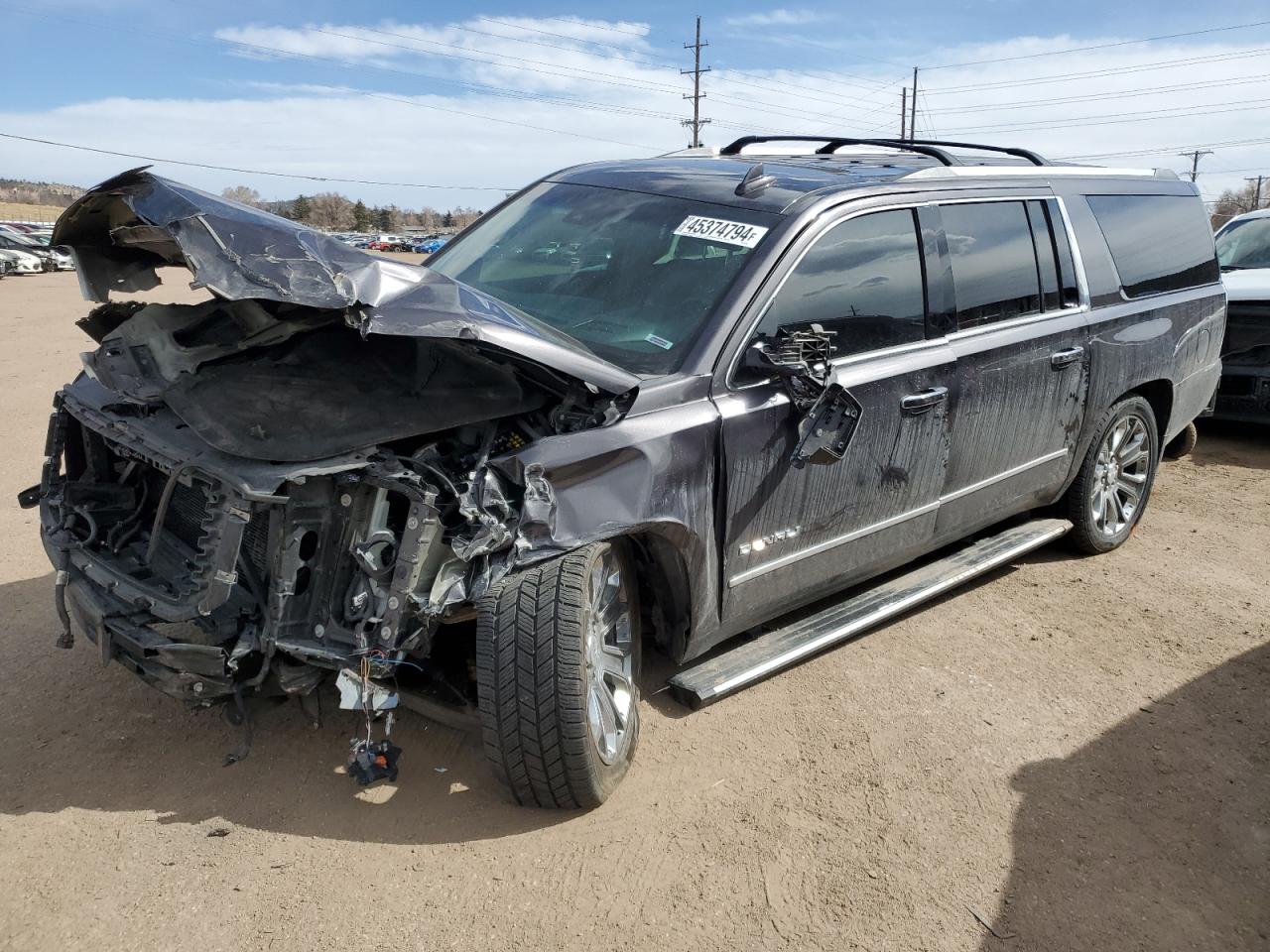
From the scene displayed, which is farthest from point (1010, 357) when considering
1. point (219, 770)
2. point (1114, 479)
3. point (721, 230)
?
point (219, 770)

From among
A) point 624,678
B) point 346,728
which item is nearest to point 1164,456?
point 624,678

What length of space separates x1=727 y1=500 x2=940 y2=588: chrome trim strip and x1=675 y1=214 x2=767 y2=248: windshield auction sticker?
1.13 m

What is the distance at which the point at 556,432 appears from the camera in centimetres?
297

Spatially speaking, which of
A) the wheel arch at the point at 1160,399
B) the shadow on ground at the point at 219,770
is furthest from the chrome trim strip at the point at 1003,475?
the shadow on ground at the point at 219,770

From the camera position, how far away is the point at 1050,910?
2744mm

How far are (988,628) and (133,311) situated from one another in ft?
12.6

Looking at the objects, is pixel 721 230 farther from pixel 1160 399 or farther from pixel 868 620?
pixel 1160 399

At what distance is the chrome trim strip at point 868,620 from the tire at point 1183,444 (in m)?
3.12

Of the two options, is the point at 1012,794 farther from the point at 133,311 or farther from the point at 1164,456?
the point at 1164,456

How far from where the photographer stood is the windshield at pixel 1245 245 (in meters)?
8.88

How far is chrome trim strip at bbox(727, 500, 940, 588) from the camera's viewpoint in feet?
11.2

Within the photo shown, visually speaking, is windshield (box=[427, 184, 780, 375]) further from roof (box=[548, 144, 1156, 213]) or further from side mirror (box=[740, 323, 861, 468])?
side mirror (box=[740, 323, 861, 468])

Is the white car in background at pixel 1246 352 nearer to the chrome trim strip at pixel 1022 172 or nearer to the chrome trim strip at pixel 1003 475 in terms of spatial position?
the chrome trim strip at pixel 1022 172

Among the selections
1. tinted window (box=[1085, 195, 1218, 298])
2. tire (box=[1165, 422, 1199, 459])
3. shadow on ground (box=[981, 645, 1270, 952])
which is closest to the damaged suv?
tinted window (box=[1085, 195, 1218, 298])
